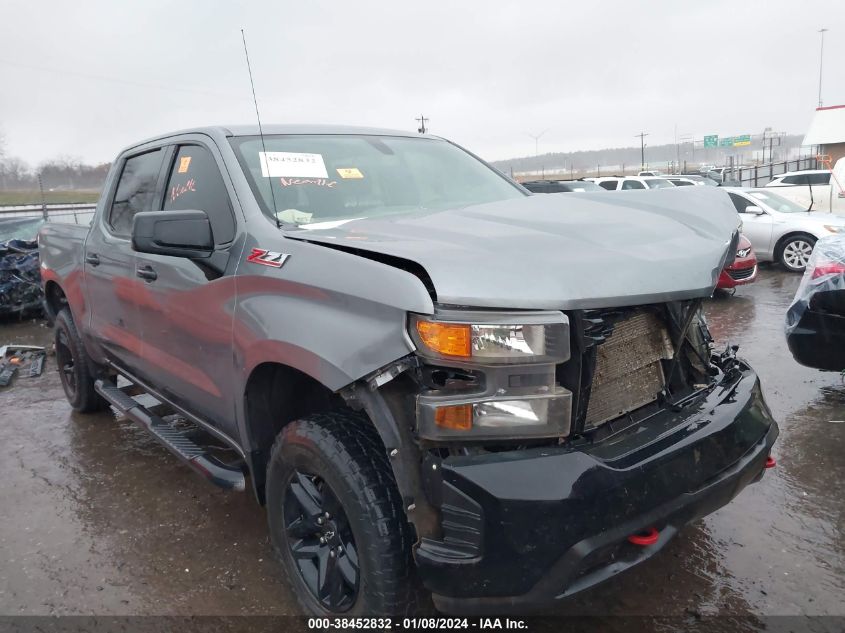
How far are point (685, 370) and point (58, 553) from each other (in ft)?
9.82

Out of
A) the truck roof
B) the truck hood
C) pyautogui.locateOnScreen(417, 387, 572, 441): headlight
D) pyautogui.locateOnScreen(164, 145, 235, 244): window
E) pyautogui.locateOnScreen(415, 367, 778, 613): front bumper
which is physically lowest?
pyautogui.locateOnScreen(415, 367, 778, 613): front bumper

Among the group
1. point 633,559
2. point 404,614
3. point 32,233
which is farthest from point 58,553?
point 32,233

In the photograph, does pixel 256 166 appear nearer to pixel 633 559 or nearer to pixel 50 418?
pixel 633 559

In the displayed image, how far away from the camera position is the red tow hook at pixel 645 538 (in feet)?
6.22

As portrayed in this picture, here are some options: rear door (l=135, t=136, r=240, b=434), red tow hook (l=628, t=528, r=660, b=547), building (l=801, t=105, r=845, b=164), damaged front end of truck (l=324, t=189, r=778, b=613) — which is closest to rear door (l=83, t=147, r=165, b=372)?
rear door (l=135, t=136, r=240, b=434)

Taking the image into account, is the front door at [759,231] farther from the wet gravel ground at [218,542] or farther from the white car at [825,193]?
the wet gravel ground at [218,542]

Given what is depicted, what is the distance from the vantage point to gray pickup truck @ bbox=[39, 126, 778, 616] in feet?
5.89

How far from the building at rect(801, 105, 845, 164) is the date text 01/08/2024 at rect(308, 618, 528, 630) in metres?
32.7

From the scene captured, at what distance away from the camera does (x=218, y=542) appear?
312 centimetres

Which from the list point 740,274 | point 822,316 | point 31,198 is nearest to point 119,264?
point 822,316

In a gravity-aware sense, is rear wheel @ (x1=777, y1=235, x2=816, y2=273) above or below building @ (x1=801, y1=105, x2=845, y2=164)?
below

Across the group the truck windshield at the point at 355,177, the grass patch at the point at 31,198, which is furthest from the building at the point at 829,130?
the truck windshield at the point at 355,177

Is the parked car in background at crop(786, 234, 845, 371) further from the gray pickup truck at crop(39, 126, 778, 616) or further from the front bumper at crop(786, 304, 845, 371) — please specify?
the gray pickup truck at crop(39, 126, 778, 616)

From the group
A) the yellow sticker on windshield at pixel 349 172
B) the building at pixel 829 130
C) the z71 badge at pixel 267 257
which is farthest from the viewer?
the building at pixel 829 130
